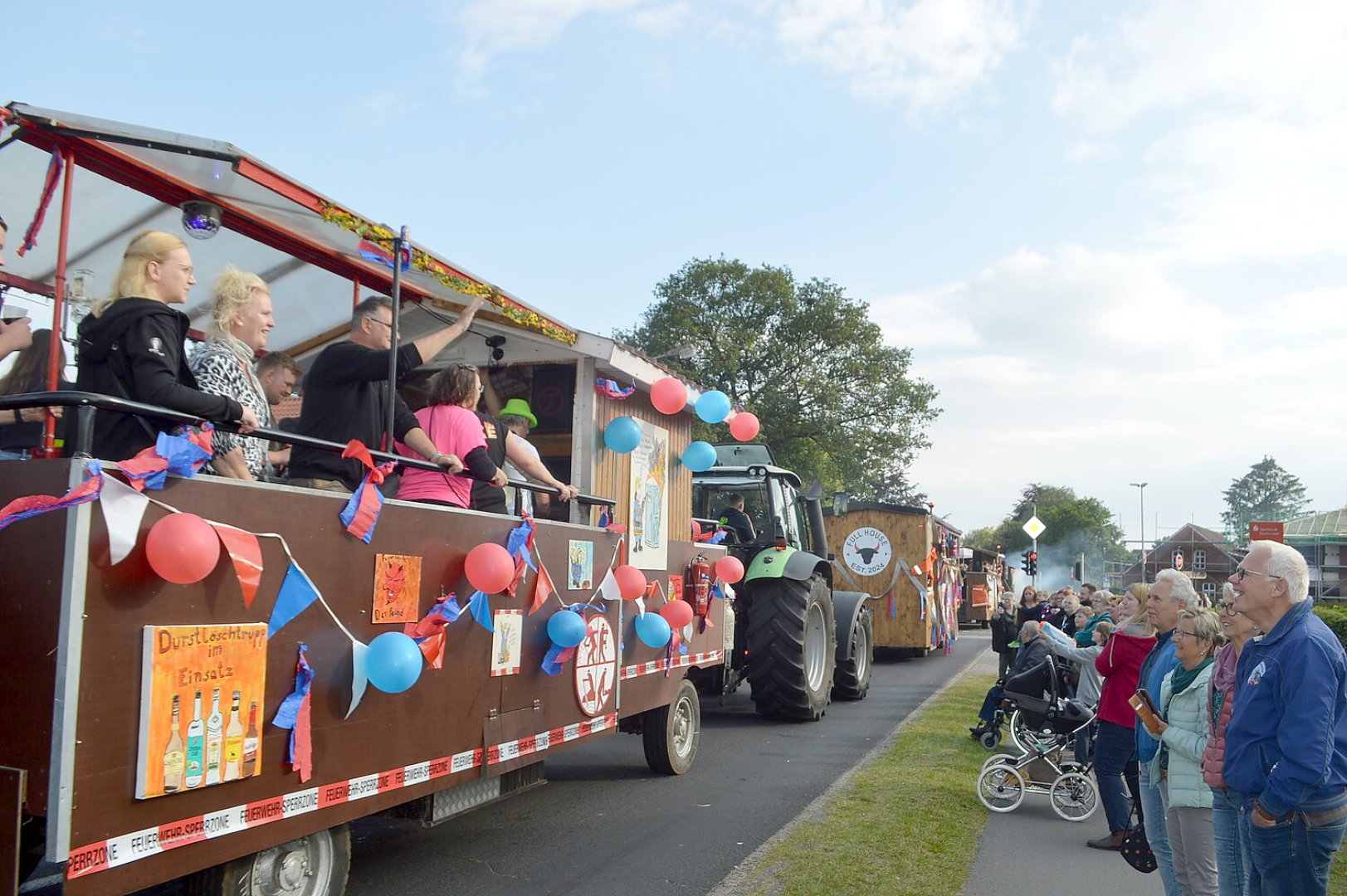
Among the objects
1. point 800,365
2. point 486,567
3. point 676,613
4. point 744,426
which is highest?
point 800,365

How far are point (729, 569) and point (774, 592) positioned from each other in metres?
2.02

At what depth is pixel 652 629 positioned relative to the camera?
6906 millimetres

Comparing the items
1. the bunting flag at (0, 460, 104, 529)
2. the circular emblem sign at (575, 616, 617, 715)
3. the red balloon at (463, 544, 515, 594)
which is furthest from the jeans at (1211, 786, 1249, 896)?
the bunting flag at (0, 460, 104, 529)

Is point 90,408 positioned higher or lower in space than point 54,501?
higher

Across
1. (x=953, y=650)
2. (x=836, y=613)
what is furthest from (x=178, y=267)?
(x=953, y=650)

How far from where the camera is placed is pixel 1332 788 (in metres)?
3.30

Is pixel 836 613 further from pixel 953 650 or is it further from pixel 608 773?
pixel 953 650

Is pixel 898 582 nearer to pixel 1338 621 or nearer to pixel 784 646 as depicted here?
pixel 1338 621

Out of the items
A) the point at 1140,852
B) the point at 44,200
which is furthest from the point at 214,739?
the point at 1140,852

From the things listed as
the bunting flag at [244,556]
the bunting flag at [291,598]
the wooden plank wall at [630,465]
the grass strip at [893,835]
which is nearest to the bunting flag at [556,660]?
the wooden plank wall at [630,465]

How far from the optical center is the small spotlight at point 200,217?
4.48m

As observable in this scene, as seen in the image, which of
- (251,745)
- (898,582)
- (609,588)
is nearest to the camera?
(251,745)

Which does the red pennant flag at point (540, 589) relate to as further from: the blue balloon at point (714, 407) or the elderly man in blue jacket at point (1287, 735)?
the elderly man in blue jacket at point (1287, 735)

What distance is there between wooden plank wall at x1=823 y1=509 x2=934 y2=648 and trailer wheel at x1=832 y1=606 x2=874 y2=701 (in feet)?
16.1
